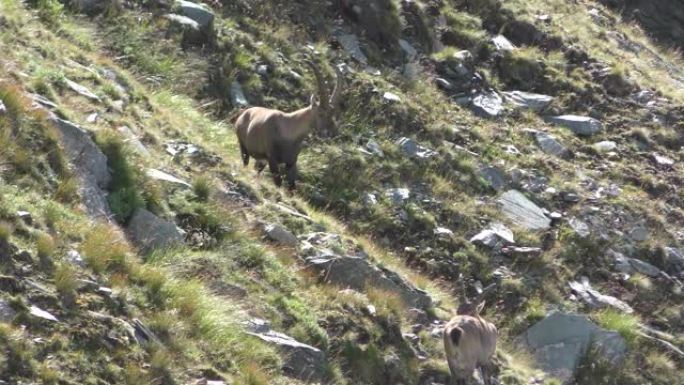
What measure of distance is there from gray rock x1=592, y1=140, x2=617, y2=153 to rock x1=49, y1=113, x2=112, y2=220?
10.8 metres

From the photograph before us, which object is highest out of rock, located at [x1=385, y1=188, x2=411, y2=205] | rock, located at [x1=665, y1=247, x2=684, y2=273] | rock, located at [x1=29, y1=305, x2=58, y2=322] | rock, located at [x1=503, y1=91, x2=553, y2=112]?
rock, located at [x1=29, y1=305, x2=58, y2=322]

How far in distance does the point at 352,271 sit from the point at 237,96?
18.8 feet

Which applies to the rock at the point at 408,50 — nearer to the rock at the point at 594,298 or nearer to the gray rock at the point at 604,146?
the gray rock at the point at 604,146

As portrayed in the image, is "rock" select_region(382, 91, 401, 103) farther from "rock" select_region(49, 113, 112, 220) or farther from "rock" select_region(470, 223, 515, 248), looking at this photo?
"rock" select_region(49, 113, 112, 220)

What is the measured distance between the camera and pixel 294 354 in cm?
925

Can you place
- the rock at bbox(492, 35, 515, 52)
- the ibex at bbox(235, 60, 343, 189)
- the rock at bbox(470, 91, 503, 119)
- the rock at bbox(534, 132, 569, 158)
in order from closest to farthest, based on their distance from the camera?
the ibex at bbox(235, 60, 343, 189) < the rock at bbox(534, 132, 569, 158) < the rock at bbox(470, 91, 503, 119) < the rock at bbox(492, 35, 515, 52)

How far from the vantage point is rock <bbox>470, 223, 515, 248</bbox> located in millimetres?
15195

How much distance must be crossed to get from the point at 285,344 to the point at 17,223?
255 centimetres

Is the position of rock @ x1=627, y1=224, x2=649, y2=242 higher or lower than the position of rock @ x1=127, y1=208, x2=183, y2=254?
lower

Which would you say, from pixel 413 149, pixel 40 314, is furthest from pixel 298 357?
pixel 413 149

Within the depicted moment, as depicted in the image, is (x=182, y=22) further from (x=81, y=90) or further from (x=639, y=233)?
(x=639, y=233)

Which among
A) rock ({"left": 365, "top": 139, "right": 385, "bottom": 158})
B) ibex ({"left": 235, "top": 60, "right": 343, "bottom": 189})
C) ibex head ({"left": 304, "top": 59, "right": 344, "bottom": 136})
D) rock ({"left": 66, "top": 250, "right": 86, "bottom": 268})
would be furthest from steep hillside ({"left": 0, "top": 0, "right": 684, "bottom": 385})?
ibex head ({"left": 304, "top": 59, "right": 344, "bottom": 136})

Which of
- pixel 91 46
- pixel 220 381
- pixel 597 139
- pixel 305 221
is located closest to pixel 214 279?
pixel 220 381

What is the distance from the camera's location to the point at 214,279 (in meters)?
9.71
